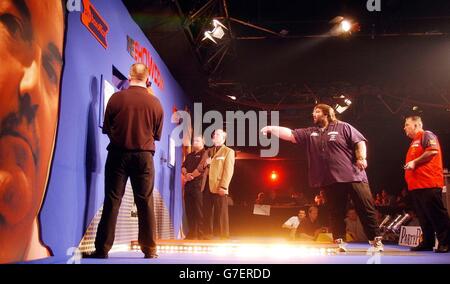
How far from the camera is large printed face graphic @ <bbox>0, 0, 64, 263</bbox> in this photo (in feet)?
10.8

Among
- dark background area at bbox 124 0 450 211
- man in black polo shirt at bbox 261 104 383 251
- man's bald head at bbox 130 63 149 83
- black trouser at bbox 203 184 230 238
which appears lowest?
black trouser at bbox 203 184 230 238

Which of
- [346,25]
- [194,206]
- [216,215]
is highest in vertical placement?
[346,25]

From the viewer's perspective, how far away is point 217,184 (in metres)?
7.18

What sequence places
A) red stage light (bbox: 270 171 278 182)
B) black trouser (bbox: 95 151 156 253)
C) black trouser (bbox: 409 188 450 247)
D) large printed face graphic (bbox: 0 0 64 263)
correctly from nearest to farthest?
1. large printed face graphic (bbox: 0 0 64 263)
2. black trouser (bbox: 95 151 156 253)
3. black trouser (bbox: 409 188 450 247)
4. red stage light (bbox: 270 171 278 182)

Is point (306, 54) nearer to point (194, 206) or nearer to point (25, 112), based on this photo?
point (194, 206)

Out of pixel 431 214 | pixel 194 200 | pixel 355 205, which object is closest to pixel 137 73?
pixel 355 205

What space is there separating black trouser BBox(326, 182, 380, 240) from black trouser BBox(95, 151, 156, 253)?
2.27m

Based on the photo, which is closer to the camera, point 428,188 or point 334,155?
point 334,155

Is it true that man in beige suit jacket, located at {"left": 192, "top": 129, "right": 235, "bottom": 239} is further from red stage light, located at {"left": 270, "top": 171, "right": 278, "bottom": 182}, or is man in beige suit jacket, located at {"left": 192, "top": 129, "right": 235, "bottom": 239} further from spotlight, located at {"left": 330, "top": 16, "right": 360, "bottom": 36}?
red stage light, located at {"left": 270, "top": 171, "right": 278, "bottom": 182}

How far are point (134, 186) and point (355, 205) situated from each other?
8.51 ft

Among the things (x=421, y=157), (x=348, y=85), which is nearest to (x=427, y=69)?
(x=348, y=85)

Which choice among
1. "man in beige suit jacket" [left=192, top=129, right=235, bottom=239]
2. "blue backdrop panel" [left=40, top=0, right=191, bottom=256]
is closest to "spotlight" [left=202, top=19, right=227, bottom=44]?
"man in beige suit jacket" [left=192, top=129, right=235, bottom=239]

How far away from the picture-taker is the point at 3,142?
326 cm

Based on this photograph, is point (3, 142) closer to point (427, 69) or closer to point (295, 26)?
point (295, 26)
